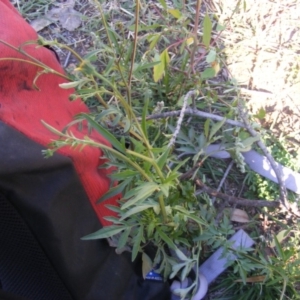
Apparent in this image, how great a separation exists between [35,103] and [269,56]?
0.85 metres

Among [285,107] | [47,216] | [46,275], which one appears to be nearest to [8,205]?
[47,216]

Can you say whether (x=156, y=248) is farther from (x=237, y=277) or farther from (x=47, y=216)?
(x=47, y=216)

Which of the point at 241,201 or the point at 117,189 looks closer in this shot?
the point at 117,189

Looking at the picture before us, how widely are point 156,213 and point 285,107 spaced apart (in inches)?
27.1

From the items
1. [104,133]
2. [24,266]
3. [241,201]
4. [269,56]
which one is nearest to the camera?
[104,133]

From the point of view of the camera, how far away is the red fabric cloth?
33.6 inches

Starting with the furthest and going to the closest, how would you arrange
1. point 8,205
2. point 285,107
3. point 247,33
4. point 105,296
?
point 247,33 → point 285,107 → point 105,296 → point 8,205

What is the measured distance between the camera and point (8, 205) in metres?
0.79

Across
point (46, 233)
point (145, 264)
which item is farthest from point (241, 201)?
point (46, 233)

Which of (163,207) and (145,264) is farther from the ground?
(163,207)

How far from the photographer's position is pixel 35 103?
0.97 metres

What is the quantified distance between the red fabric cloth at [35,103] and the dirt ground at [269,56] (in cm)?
58

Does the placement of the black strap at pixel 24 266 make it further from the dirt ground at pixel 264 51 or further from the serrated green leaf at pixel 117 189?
the dirt ground at pixel 264 51

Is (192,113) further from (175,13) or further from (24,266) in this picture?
(24,266)
